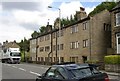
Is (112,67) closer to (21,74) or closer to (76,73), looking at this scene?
(21,74)

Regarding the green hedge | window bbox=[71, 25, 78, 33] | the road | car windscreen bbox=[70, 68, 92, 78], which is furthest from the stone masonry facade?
car windscreen bbox=[70, 68, 92, 78]

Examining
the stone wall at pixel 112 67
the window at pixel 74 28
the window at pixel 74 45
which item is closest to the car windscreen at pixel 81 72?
the stone wall at pixel 112 67

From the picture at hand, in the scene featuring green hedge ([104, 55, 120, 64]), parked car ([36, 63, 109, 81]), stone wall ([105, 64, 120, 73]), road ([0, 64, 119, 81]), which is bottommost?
road ([0, 64, 119, 81])

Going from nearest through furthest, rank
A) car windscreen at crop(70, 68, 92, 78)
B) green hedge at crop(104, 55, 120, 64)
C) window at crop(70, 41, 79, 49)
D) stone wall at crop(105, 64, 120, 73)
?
car windscreen at crop(70, 68, 92, 78) < stone wall at crop(105, 64, 120, 73) < green hedge at crop(104, 55, 120, 64) < window at crop(70, 41, 79, 49)

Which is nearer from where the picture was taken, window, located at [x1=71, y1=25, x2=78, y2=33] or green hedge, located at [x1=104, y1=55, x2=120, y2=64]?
green hedge, located at [x1=104, y1=55, x2=120, y2=64]

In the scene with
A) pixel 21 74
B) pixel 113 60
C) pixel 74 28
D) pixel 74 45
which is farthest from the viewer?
pixel 74 28

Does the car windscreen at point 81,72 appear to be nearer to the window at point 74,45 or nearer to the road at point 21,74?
the road at point 21,74

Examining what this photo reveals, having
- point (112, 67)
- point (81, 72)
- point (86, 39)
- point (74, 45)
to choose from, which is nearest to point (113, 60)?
point (112, 67)

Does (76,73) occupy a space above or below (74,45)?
below

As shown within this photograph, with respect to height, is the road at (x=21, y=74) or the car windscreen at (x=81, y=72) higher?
the car windscreen at (x=81, y=72)

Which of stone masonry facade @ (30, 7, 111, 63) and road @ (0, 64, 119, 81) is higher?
stone masonry facade @ (30, 7, 111, 63)

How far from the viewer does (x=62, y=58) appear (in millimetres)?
60906

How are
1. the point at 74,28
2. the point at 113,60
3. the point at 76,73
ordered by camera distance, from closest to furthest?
the point at 76,73 → the point at 113,60 → the point at 74,28

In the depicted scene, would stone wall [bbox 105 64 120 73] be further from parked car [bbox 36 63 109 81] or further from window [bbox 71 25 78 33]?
parked car [bbox 36 63 109 81]
